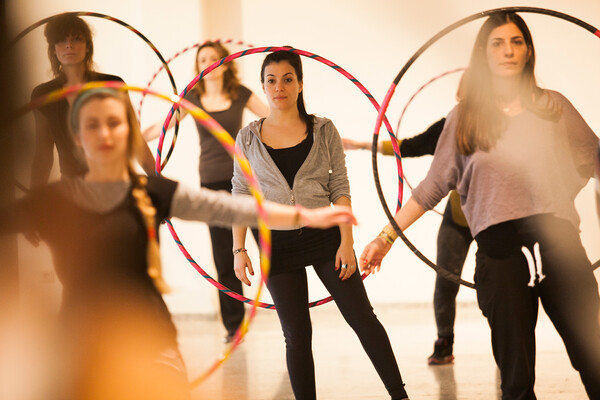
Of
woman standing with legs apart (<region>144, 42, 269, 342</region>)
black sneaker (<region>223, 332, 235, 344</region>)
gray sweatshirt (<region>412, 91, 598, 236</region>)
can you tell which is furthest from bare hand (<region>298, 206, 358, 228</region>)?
black sneaker (<region>223, 332, 235, 344</region>)

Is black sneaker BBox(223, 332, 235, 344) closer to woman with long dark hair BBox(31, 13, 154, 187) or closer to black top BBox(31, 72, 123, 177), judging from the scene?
woman with long dark hair BBox(31, 13, 154, 187)

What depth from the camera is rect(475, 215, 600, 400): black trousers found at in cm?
267

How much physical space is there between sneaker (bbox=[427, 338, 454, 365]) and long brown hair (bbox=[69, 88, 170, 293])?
279cm

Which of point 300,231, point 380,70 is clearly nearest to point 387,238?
point 300,231

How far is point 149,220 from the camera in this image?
2.21 meters

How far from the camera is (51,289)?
2303mm

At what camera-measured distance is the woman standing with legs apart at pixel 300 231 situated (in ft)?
10.2

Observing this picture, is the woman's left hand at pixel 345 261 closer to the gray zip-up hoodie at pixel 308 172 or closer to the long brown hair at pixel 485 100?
the gray zip-up hoodie at pixel 308 172

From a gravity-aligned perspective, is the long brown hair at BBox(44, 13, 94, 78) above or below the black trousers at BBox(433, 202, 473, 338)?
above

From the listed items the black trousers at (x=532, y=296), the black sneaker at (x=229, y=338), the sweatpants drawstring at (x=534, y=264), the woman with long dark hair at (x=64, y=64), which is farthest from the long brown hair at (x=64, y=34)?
the black sneaker at (x=229, y=338)

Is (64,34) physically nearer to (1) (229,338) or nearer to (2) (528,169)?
(2) (528,169)

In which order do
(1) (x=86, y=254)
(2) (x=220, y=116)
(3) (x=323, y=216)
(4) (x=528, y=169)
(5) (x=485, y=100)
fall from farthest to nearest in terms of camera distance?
→ (2) (x=220, y=116) → (5) (x=485, y=100) → (4) (x=528, y=169) → (3) (x=323, y=216) → (1) (x=86, y=254)

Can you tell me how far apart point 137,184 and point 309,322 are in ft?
4.01

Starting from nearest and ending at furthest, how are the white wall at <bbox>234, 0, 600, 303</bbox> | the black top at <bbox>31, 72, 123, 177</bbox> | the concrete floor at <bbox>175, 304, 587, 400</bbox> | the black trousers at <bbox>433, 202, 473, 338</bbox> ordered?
the black top at <bbox>31, 72, 123, 177</bbox>
the concrete floor at <bbox>175, 304, 587, 400</bbox>
the black trousers at <bbox>433, 202, 473, 338</bbox>
the white wall at <bbox>234, 0, 600, 303</bbox>
